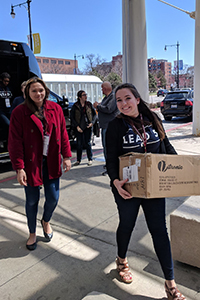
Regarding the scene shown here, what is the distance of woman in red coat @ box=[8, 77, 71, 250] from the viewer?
9.53 feet

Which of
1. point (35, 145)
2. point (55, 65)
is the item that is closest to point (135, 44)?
point (35, 145)

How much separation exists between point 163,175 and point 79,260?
147cm

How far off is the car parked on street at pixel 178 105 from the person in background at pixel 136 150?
1375 cm

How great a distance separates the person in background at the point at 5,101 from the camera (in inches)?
273

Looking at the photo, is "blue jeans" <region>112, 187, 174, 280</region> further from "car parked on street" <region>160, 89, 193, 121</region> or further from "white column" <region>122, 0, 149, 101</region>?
"car parked on street" <region>160, 89, 193, 121</region>

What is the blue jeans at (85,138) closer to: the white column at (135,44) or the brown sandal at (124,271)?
the white column at (135,44)

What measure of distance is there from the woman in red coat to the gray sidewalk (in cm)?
32

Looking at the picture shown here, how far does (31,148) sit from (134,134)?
122cm

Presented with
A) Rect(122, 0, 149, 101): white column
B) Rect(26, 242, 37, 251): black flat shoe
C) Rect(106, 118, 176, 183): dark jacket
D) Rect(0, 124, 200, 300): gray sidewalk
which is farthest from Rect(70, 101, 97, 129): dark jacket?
Rect(106, 118, 176, 183): dark jacket

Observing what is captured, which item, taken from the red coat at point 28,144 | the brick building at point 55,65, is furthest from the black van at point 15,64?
the brick building at point 55,65

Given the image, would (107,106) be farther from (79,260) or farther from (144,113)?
(79,260)

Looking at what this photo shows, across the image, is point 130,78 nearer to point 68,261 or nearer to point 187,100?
point 68,261

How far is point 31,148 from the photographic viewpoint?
293 centimetres

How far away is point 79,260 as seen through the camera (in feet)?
9.61
